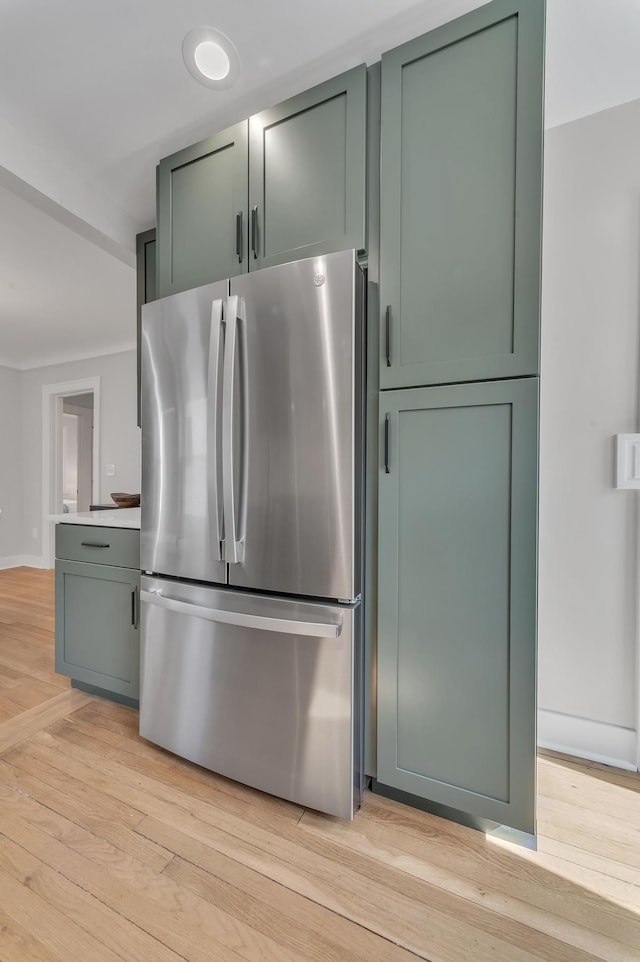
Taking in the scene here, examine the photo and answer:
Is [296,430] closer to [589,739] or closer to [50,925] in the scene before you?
[50,925]

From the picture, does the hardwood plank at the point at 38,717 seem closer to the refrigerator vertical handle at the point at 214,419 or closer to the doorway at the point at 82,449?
the refrigerator vertical handle at the point at 214,419

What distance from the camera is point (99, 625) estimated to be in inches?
84.0

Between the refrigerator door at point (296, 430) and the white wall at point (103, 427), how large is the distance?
3565mm

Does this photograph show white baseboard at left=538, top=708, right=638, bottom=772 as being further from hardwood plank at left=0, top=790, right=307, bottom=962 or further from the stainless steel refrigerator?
hardwood plank at left=0, top=790, right=307, bottom=962

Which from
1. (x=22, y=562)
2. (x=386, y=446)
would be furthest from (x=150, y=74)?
(x=22, y=562)

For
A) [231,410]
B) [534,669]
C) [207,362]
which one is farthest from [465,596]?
[207,362]

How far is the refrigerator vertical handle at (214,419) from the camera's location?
1.50 m

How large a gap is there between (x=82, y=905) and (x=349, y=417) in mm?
1461

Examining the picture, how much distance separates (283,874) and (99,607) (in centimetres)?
139

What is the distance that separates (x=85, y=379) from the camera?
513 centimetres

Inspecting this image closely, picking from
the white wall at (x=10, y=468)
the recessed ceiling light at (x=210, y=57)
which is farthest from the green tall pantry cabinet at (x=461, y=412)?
the white wall at (x=10, y=468)

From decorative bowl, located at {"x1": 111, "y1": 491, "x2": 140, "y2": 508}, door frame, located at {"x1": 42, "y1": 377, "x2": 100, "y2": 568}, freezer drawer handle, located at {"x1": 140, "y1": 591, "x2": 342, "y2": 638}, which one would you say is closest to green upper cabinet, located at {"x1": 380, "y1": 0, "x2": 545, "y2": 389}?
freezer drawer handle, located at {"x1": 140, "y1": 591, "x2": 342, "y2": 638}

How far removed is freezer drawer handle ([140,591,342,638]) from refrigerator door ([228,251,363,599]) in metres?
0.09

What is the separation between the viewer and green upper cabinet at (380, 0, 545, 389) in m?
1.25
